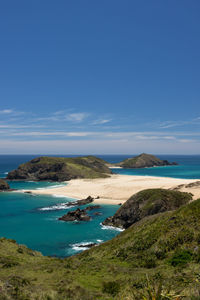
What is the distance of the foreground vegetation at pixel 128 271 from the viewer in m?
12.3

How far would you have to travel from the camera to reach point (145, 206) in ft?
154

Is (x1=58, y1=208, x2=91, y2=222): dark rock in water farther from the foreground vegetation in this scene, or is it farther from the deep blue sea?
the foreground vegetation

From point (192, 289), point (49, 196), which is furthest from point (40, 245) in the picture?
point (49, 196)

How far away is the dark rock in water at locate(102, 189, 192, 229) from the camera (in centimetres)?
4544

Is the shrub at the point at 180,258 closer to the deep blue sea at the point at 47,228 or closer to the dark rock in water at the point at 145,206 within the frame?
the deep blue sea at the point at 47,228

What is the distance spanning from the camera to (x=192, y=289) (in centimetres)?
1132

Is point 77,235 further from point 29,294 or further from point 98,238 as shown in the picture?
point 29,294

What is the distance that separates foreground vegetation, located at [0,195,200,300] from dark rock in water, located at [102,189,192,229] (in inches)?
745

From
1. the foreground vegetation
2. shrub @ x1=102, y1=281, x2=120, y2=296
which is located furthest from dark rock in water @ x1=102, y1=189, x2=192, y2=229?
shrub @ x1=102, y1=281, x2=120, y2=296

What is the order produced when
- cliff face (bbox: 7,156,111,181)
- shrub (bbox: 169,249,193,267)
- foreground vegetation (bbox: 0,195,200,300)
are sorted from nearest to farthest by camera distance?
foreground vegetation (bbox: 0,195,200,300), shrub (bbox: 169,249,193,267), cliff face (bbox: 7,156,111,181)

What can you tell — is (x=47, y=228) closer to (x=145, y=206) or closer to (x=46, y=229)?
(x=46, y=229)

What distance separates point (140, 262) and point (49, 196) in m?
68.3

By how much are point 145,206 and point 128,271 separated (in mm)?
30503

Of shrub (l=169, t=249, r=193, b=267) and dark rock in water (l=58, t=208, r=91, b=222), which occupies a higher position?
shrub (l=169, t=249, r=193, b=267)
